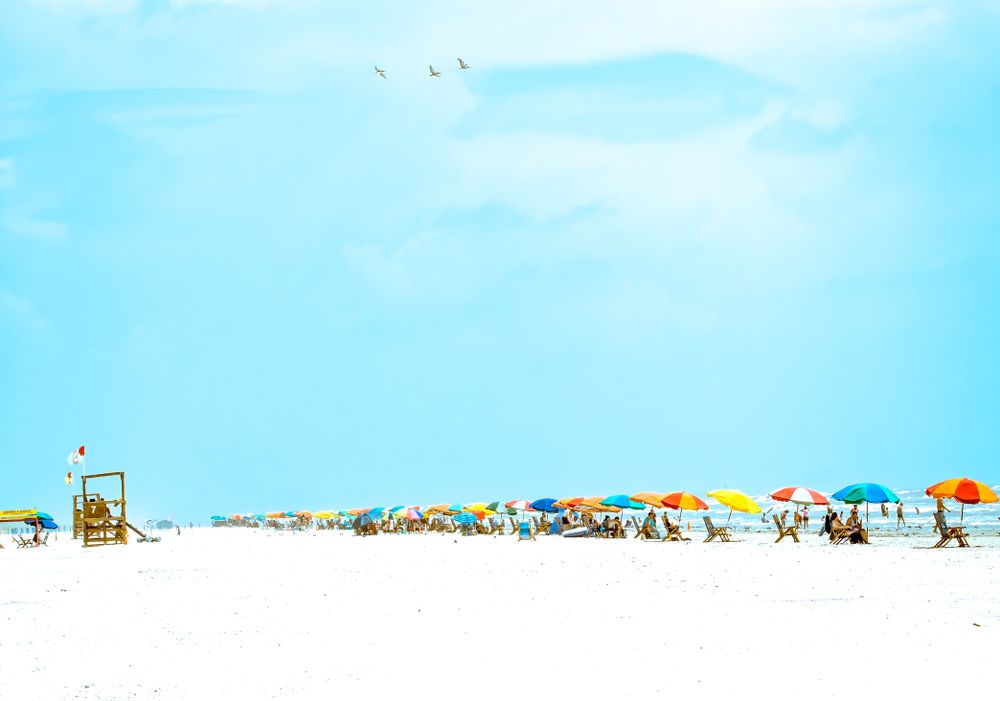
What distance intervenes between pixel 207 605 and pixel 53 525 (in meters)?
39.6

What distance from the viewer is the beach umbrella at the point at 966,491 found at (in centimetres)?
2641

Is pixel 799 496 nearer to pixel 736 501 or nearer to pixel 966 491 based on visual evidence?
pixel 736 501

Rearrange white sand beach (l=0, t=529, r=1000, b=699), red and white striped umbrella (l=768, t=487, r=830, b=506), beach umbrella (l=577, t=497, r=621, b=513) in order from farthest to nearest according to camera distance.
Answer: beach umbrella (l=577, t=497, r=621, b=513)
red and white striped umbrella (l=768, t=487, r=830, b=506)
white sand beach (l=0, t=529, r=1000, b=699)

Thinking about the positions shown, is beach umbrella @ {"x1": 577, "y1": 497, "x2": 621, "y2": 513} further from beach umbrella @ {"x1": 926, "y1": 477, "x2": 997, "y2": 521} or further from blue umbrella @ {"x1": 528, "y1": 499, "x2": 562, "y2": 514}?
beach umbrella @ {"x1": 926, "y1": 477, "x2": 997, "y2": 521}

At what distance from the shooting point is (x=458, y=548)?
28.5 metres

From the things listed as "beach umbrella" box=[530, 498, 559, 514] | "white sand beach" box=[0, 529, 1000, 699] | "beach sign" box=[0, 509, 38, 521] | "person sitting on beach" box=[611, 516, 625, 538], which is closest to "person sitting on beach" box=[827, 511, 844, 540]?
"person sitting on beach" box=[611, 516, 625, 538]

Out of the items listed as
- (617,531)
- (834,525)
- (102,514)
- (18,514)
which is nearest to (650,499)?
(617,531)

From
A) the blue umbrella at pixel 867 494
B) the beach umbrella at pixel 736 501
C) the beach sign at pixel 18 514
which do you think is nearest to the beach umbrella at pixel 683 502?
the beach umbrella at pixel 736 501

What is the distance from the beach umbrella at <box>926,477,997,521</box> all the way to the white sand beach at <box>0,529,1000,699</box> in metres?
8.97

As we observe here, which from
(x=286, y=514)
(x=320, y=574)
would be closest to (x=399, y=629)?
(x=320, y=574)

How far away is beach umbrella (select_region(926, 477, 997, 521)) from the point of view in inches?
1040

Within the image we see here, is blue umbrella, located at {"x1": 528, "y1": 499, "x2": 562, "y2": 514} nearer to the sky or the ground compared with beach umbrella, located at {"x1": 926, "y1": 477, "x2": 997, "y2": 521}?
nearer to the ground

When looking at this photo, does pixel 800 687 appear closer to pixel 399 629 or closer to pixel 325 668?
pixel 325 668

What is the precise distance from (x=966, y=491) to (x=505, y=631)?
2101cm
